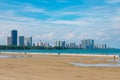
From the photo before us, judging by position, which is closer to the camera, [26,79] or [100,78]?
[26,79]

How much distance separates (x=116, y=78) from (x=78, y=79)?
302cm

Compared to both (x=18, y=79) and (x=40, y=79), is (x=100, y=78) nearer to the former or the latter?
(x=40, y=79)

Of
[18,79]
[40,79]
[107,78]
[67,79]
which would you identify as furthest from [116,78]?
[18,79]

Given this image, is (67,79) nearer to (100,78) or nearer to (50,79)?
(50,79)

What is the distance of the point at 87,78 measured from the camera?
21000 mm

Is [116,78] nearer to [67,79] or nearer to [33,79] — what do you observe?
[67,79]

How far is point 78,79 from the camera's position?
67.1 ft

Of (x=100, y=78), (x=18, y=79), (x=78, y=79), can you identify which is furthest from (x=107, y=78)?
(x=18, y=79)

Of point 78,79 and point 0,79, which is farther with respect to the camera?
point 78,79

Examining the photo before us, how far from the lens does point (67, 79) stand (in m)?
20.5

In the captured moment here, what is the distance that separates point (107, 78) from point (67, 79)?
3057mm

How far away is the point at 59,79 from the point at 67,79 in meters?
0.61

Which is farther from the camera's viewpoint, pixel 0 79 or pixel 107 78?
pixel 107 78

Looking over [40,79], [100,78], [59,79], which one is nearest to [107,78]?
[100,78]
